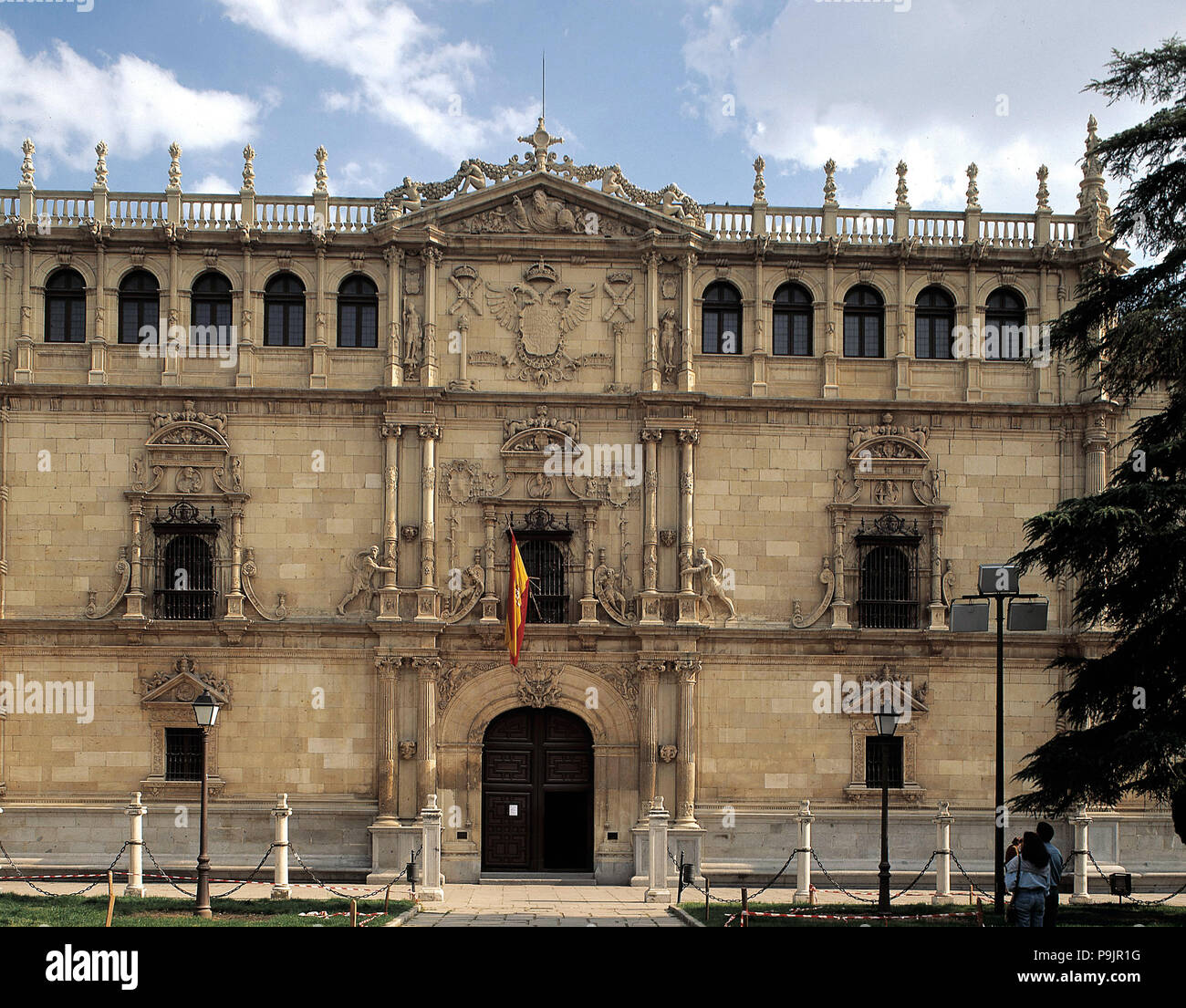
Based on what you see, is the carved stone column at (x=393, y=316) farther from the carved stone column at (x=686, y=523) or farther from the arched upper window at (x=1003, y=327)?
the arched upper window at (x=1003, y=327)

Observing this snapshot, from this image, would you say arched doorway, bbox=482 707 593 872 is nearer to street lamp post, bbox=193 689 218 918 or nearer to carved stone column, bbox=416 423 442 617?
carved stone column, bbox=416 423 442 617

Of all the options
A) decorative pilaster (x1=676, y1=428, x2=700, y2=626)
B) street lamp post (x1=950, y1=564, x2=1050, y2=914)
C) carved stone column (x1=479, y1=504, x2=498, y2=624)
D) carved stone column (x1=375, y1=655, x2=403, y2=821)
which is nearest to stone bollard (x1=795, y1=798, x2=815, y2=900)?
street lamp post (x1=950, y1=564, x2=1050, y2=914)

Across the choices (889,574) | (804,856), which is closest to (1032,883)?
(804,856)

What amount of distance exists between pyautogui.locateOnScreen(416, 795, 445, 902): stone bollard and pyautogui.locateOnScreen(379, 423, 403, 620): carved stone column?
5.55 meters

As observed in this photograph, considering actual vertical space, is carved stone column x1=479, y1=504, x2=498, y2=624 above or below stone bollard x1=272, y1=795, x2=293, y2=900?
above

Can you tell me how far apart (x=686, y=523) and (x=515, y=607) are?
4.89 meters

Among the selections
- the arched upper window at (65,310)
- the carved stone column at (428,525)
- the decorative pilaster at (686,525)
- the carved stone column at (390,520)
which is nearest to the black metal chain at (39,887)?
the carved stone column at (390,520)

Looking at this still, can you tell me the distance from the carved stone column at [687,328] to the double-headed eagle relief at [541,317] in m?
2.34

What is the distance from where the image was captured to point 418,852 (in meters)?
28.6

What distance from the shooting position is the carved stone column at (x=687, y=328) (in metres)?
30.5

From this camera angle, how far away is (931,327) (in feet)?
104

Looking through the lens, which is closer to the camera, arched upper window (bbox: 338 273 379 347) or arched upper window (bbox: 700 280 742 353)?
arched upper window (bbox: 338 273 379 347)

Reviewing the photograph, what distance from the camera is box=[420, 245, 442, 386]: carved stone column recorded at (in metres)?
30.5
